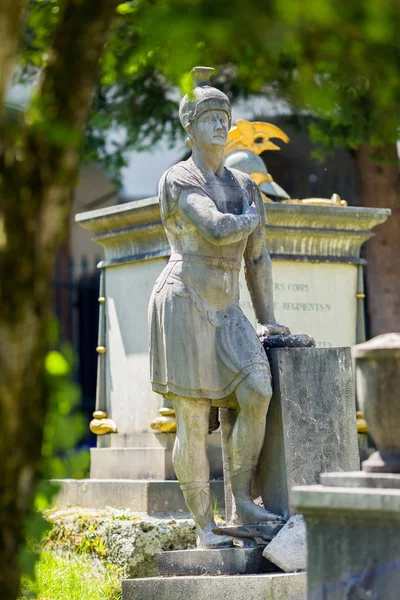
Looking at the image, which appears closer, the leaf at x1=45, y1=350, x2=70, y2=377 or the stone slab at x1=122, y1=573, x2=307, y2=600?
the leaf at x1=45, y1=350, x2=70, y2=377

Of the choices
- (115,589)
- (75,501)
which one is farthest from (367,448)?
(115,589)

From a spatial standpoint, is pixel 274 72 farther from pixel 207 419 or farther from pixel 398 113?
pixel 207 419

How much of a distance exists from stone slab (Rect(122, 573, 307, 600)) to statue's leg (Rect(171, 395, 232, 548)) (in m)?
0.29

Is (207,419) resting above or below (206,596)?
above

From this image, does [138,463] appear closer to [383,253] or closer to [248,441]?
[248,441]

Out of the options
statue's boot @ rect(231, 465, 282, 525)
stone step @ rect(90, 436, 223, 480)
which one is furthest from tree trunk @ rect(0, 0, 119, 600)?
stone step @ rect(90, 436, 223, 480)

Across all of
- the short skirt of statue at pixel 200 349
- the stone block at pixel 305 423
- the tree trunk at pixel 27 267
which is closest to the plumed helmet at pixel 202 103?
the short skirt of statue at pixel 200 349

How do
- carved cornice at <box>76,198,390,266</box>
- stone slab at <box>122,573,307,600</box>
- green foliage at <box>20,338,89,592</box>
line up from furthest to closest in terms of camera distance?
1. carved cornice at <box>76,198,390,266</box>
2. stone slab at <box>122,573,307,600</box>
3. green foliage at <box>20,338,89,592</box>

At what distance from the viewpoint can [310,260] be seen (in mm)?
9664

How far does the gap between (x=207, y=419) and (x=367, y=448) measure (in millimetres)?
3370

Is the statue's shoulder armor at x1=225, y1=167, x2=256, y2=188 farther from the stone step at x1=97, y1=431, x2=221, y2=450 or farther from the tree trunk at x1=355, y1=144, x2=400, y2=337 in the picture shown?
the tree trunk at x1=355, y1=144, x2=400, y2=337

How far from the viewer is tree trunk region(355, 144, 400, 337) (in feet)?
44.8

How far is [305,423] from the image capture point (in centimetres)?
671

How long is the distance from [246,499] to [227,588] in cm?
58
